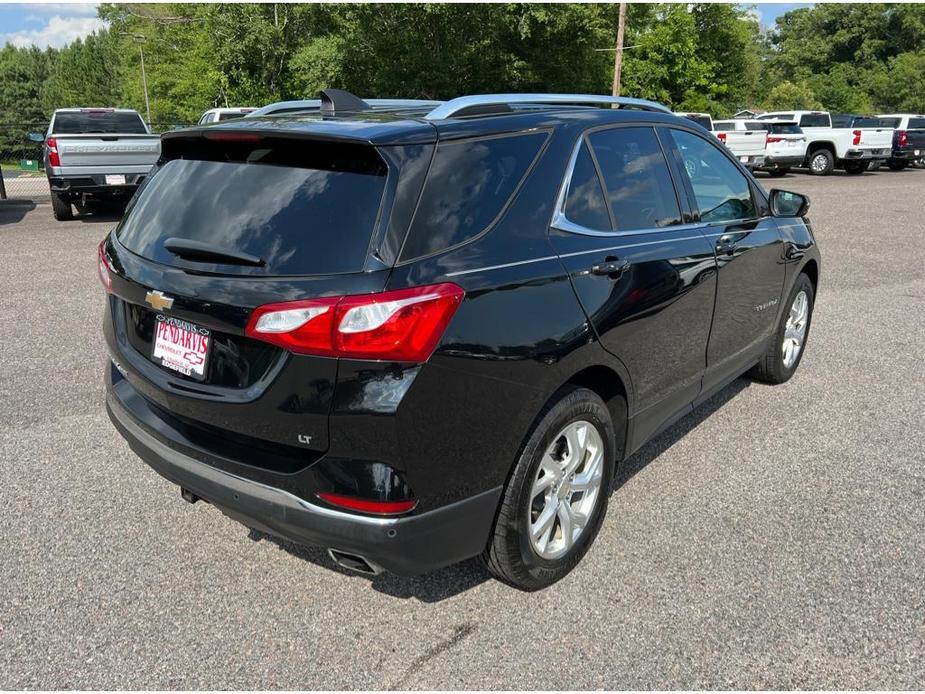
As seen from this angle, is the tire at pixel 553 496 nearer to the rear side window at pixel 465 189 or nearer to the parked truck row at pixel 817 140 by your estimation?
the rear side window at pixel 465 189

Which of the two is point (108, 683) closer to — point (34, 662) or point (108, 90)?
point (34, 662)

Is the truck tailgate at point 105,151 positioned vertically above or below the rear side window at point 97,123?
below

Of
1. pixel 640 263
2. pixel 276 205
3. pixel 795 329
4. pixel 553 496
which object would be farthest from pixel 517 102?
pixel 795 329

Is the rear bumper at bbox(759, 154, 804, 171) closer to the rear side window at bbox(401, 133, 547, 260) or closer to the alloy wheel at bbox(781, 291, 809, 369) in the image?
the alloy wheel at bbox(781, 291, 809, 369)

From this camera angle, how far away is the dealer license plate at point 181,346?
2.55 metres

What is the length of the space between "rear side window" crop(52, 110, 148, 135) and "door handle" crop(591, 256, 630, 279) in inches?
511

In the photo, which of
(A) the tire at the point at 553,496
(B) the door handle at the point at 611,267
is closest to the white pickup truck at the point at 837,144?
(B) the door handle at the point at 611,267

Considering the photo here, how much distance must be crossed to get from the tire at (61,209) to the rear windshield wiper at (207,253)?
39.9ft

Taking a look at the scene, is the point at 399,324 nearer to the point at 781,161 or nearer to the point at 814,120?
the point at 781,161

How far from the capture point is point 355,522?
7.64 ft

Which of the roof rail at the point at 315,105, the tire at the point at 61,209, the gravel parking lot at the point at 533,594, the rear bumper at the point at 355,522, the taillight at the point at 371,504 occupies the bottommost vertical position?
the gravel parking lot at the point at 533,594

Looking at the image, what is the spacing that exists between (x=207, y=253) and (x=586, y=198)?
146cm

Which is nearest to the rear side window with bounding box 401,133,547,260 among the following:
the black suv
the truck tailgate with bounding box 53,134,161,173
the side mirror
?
the black suv

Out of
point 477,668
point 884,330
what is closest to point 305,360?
point 477,668
